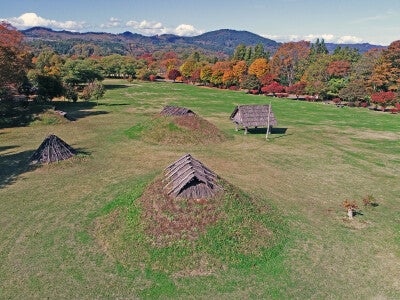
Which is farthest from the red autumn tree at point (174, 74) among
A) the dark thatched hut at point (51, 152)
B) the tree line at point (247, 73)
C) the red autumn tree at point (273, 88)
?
the dark thatched hut at point (51, 152)

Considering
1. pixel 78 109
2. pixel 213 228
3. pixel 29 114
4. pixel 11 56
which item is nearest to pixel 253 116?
pixel 213 228

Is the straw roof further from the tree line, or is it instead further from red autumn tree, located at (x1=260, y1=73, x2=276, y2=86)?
red autumn tree, located at (x1=260, y1=73, x2=276, y2=86)

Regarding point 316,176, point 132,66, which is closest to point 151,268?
point 316,176

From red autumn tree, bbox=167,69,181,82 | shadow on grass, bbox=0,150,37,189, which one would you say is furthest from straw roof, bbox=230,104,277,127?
red autumn tree, bbox=167,69,181,82

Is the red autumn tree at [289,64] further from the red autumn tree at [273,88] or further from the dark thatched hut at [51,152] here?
the dark thatched hut at [51,152]

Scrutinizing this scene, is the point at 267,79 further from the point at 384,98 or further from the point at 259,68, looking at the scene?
the point at 384,98

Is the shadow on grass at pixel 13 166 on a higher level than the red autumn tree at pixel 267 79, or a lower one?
lower
